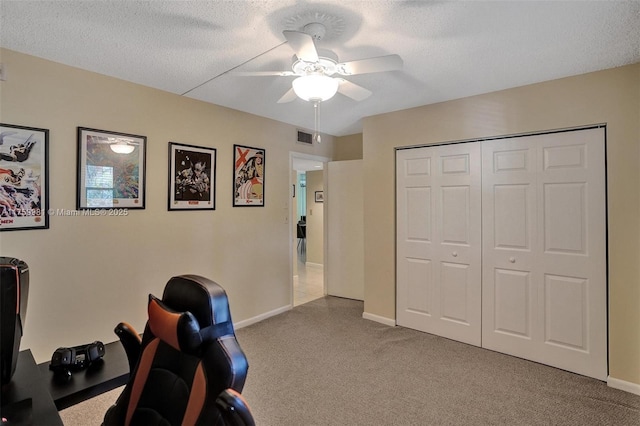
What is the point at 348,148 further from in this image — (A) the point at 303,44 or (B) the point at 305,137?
(A) the point at 303,44

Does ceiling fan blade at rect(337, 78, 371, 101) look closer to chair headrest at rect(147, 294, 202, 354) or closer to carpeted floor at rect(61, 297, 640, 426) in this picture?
chair headrest at rect(147, 294, 202, 354)

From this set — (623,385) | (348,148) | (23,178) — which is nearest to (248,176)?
(348,148)

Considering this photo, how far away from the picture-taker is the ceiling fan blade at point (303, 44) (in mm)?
1569

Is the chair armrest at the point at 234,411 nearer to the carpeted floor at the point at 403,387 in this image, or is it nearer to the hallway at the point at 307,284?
the carpeted floor at the point at 403,387

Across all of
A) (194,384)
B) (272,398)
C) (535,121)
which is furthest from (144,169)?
(535,121)

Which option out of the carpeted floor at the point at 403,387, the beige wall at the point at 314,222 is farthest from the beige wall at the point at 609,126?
the beige wall at the point at 314,222

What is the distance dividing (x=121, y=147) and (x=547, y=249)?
12.2 ft

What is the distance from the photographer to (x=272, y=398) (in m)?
2.33

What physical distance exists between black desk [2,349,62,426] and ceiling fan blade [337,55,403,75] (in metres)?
2.06

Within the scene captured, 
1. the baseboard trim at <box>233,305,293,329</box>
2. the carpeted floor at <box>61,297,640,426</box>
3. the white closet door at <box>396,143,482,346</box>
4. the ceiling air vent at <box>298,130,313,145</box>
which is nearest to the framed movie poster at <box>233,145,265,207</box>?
the ceiling air vent at <box>298,130,313,145</box>

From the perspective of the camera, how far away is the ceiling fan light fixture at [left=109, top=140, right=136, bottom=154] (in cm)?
268

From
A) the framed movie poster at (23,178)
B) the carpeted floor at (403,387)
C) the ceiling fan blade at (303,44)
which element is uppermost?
the ceiling fan blade at (303,44)

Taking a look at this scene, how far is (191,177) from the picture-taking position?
3.21m

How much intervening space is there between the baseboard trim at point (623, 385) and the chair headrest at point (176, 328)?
122 inches
